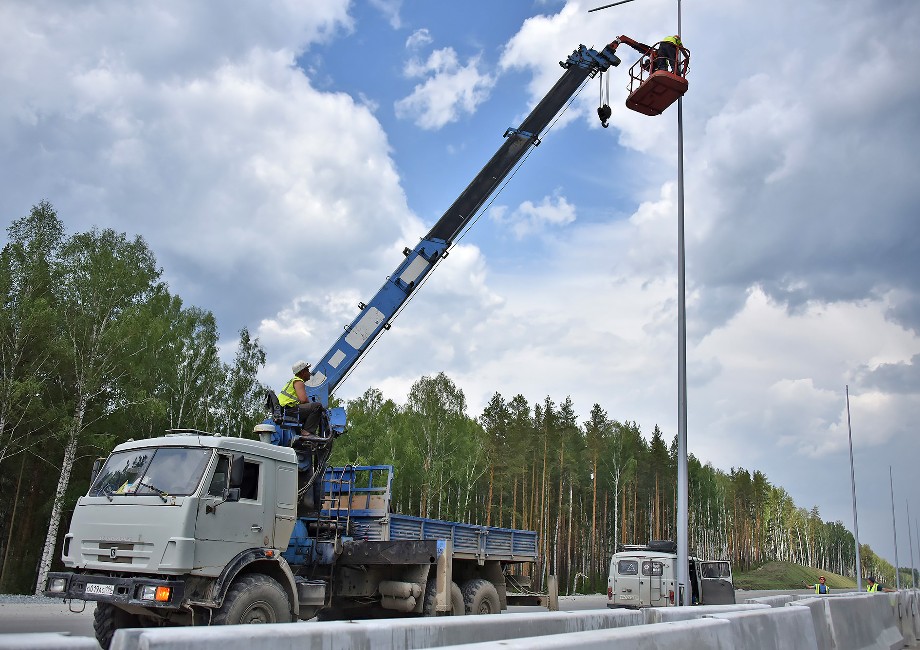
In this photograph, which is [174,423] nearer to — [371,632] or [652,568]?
[652,568]

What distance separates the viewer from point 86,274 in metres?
28.7

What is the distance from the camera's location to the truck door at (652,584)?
1917 centimetres

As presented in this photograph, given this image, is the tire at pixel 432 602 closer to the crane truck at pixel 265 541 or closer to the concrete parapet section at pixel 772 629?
the crane truck at pixel 265 541

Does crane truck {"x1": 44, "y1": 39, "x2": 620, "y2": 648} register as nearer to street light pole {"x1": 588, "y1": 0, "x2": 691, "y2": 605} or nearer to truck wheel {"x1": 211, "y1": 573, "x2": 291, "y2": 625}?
truck wheel {"x1": 211, "y1": 573, "x2": 291, "y2": 625}

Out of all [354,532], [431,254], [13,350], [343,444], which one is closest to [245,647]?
[354,532]

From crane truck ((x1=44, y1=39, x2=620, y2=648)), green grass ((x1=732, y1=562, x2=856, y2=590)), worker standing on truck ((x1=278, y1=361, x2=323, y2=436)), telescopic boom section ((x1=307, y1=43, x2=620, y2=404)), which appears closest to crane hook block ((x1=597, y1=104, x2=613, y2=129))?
telescopic boom section ((x1=307, y1=43, x2=620, y2=404))

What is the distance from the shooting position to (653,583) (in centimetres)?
1925

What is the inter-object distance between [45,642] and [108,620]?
23.2ft

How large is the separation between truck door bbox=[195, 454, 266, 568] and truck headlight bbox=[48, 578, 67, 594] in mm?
1566

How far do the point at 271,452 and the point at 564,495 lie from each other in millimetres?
48992

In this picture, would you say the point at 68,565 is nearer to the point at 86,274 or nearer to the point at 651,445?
the point at 86,274

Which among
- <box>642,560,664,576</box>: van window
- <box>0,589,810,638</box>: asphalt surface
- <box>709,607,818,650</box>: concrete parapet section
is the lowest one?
<box>0,589,810,638</box>: asphalt surface

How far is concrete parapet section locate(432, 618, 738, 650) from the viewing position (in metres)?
3.84

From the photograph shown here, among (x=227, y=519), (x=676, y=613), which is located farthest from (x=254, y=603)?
(x=676, y=613)
